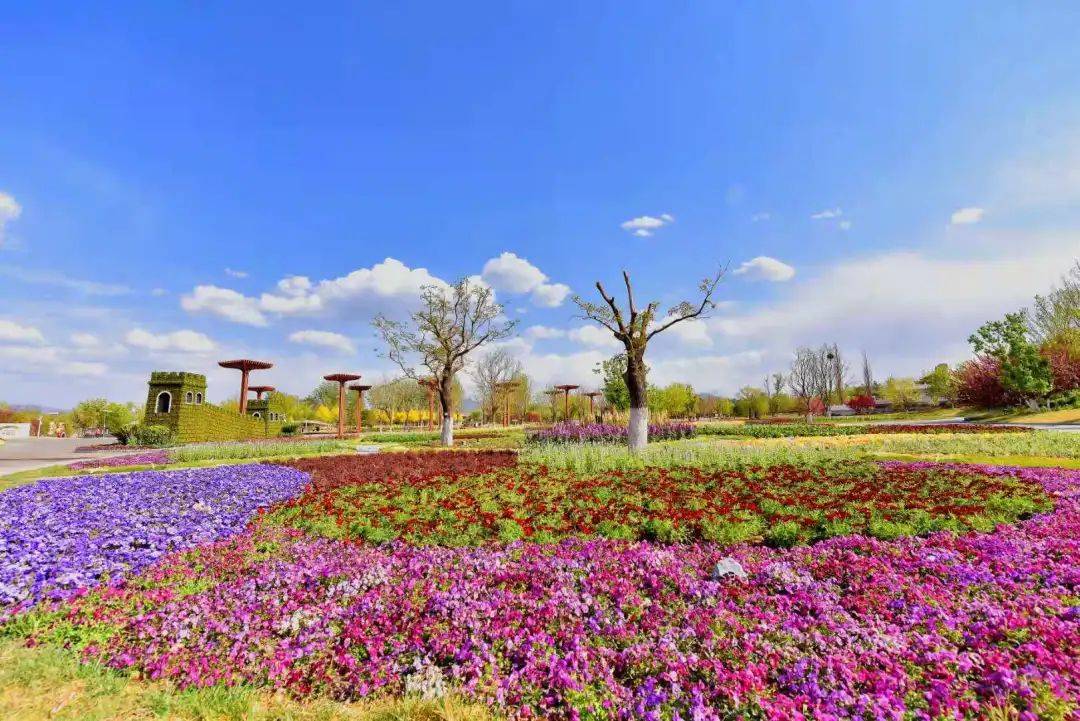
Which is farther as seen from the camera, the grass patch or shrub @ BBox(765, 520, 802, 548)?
shrub @ BBox(765, 520, 802, 548)

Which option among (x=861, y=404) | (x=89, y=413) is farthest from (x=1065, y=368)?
(x=89, y=413)

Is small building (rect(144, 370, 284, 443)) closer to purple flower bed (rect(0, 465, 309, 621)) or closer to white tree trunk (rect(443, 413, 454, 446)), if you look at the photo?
white tree trunk (rect(443, 413, 454, 446))

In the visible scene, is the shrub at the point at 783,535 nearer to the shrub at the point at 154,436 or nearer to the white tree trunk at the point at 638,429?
the white tree trunk at the point at 638,429

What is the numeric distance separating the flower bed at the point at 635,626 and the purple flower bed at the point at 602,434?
49.5ft

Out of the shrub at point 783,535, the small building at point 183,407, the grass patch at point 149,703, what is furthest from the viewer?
the small building at point 183,407

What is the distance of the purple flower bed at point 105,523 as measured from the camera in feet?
14.7

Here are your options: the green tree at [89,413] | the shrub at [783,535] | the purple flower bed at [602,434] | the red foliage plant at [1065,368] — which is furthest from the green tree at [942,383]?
the green tree at [89,413]

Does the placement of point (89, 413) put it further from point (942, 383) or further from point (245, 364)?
point (942, 383)

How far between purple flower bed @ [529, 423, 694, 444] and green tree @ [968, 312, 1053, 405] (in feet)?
90.4

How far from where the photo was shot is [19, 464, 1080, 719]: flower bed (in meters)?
2.72

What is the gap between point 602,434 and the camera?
72.3ft

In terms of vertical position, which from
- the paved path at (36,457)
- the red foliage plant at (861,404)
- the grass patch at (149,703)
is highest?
the red foliage plant at (861,404)

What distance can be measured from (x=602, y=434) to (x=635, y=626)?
61.4 feet

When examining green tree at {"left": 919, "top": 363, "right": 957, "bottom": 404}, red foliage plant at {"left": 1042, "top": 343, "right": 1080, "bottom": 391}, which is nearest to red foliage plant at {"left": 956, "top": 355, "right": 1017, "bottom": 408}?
red foliage plant at {"left": 1042, "top": 343, "right": 1080, "bottom": 391}
